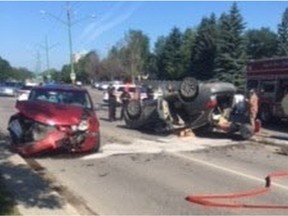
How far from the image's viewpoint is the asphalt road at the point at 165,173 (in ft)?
35.9

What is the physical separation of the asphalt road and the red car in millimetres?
324

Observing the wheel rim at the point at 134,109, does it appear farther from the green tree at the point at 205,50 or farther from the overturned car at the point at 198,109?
the green tree at the point at 205,50

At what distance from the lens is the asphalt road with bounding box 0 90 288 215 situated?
35.9 feet

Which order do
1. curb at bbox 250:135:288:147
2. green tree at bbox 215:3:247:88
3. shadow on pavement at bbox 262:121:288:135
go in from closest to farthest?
curb at bbox 250:135:288:147
shadow on pavement at bbox 262:121:288:135
green tree at bbox 215:3:247:88

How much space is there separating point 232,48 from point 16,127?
70141 mm

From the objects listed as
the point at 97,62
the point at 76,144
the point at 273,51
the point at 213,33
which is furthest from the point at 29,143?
the point at 97,62

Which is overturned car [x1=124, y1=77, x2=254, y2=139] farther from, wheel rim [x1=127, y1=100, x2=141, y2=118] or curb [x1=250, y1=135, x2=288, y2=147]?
wheel rim [x1=127, y1=100, x2=141, y2=118]

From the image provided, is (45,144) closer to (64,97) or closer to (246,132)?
(64,97)

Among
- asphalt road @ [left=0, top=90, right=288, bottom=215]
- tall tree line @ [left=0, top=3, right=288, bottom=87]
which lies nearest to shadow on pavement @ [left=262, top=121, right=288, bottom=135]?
asphalt road @ [left=0, top=90, right=288, bottom=215]

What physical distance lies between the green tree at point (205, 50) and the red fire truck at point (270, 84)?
64013 millimetres

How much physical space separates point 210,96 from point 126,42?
101958 mm

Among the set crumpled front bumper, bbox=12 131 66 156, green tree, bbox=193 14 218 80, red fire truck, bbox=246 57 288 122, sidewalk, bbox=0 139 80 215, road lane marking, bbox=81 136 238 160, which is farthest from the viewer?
green tree, bbox=193 14 218 80

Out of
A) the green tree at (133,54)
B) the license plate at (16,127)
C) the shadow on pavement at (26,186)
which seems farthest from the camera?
the green tree at (133,54)

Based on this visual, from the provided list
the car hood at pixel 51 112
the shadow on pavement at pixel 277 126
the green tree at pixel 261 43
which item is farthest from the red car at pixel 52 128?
the green tree at pixel 261 43
